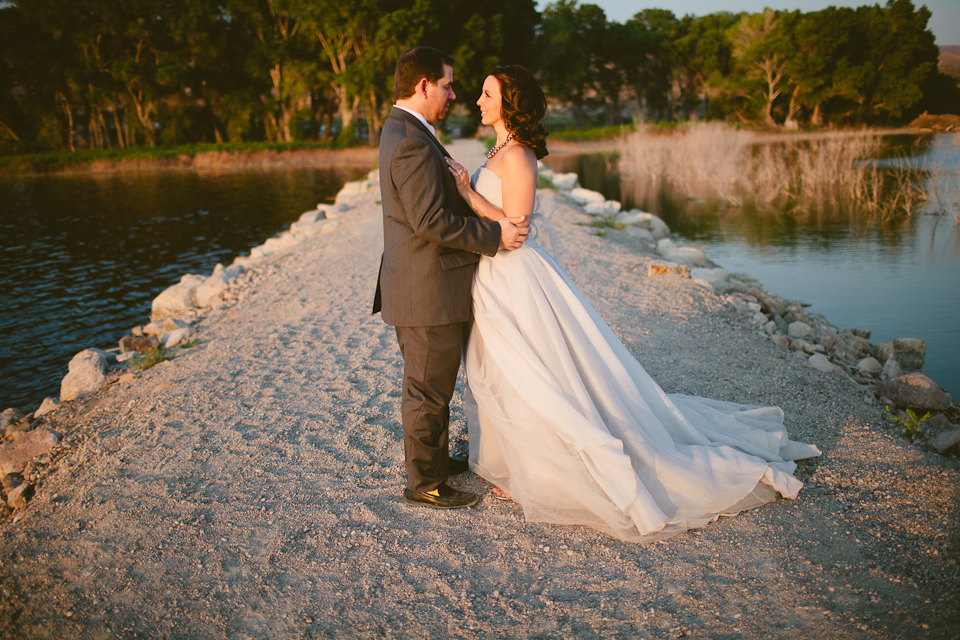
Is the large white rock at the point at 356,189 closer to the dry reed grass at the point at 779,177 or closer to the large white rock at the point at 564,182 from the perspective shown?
the large white rock at the point at 564,182

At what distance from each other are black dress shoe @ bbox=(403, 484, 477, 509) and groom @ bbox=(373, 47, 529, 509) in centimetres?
21

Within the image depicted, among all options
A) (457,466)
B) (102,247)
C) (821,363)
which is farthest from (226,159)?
(457,466)

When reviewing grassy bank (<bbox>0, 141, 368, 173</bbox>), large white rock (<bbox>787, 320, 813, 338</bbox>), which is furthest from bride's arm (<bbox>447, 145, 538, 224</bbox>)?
grassy bank (<bbox>0, 141, 368, 173</bbox>)

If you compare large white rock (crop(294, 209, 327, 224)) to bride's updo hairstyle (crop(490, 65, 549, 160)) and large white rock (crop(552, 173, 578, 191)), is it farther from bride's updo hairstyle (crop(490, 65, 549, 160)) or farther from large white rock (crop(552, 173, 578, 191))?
bride's updo hairstyle (crop(490, 65, 549, 160))

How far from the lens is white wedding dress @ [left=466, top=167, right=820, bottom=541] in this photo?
298 centimetres

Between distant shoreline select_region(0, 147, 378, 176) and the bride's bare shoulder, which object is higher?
distant shoreline select_region(0, 147, 378, 176)

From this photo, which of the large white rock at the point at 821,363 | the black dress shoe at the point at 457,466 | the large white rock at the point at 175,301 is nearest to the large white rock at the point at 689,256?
the large white rock at the point at 821,363

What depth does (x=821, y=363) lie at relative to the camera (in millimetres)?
5848

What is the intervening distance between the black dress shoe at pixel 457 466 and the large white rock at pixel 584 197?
1328 centimetres

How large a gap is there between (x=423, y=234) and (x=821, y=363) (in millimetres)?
4790

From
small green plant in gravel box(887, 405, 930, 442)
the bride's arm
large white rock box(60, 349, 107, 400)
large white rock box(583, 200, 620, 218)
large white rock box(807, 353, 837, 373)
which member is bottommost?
small green plant in gravel box(887, 405, 930, 442)

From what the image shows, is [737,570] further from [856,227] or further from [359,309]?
[856,227]

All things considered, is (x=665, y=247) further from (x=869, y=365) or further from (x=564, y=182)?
(x=564, y=182)

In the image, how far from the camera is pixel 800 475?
140 inches
